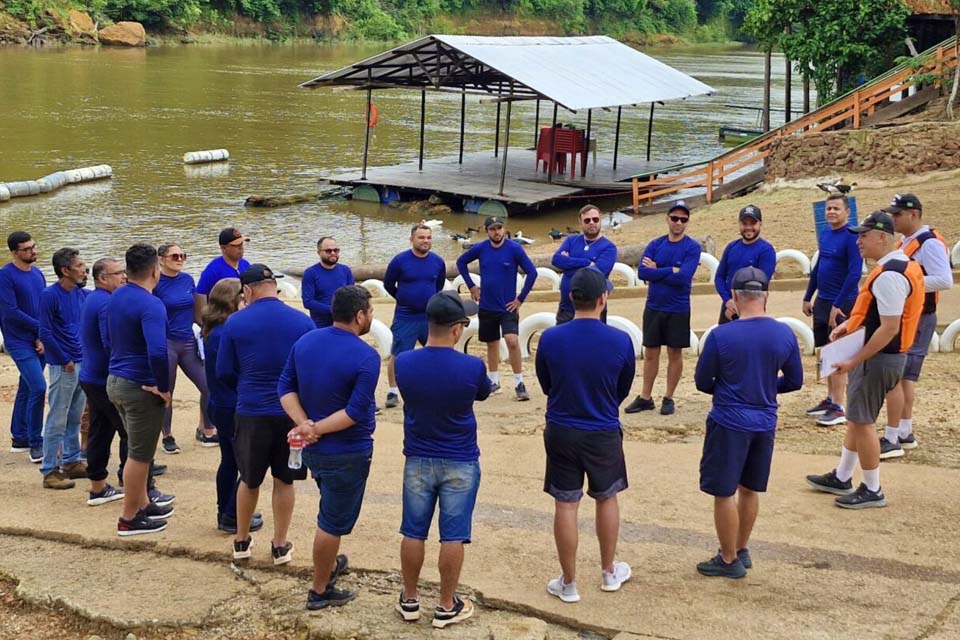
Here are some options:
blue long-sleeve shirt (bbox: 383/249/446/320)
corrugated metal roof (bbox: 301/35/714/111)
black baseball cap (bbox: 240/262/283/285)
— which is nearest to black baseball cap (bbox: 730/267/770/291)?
black baseball cap (bbox: 240/262/283/285)

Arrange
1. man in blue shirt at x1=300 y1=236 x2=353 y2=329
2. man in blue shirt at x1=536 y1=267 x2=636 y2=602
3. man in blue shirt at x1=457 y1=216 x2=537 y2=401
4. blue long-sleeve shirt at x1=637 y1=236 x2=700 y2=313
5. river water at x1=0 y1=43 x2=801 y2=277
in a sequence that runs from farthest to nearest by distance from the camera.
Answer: river water at x1=0 y1=43 x2=801 y2=277
man in blue shirt at x1=457 y1=216 x2=537 y2=401
man in blue shirt at x1=300 y1=236 x2=353 y2=329
blue long-sleeve shirt at x1=637 y1=236 x2=700 y2=313
man in blue shirt at x1=536 y1=267 x2=636 y2=602

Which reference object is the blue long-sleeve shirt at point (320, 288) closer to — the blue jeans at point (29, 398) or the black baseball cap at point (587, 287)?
the blue jeans at point (29, 398)

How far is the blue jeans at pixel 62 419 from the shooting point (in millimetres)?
7324

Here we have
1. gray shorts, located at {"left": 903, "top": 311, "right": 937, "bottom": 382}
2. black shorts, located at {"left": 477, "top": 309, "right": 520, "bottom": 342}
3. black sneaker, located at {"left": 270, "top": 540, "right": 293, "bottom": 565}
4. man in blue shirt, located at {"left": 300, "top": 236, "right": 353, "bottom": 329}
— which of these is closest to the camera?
black sneaker, located at {"left": 270, "top": 540, "right": 293, "bottom": 565}

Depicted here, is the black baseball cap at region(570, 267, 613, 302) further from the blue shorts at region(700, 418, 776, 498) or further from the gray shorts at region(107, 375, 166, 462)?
the gray shorts at region(107, 375, 166, 462)

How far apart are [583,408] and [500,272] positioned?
412cm

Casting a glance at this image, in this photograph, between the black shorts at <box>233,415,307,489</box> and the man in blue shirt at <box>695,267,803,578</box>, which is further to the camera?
the black shorts at <box>233,415,307,489</box>

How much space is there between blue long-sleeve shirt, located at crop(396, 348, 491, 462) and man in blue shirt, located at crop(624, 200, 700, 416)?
3.80 metres

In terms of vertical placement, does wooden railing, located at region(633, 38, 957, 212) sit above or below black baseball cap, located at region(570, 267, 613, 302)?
above

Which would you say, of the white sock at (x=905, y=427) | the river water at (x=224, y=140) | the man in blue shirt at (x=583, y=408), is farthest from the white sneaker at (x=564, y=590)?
the river water at (x=224, y=140)

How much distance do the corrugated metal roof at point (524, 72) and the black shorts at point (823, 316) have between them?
1386 centimetres

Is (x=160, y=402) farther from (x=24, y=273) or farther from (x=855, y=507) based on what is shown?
(x=855, y=507)

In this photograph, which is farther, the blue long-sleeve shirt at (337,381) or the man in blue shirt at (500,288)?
the man in blue shirt at (500,288)

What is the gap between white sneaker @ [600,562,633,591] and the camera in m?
5.52
